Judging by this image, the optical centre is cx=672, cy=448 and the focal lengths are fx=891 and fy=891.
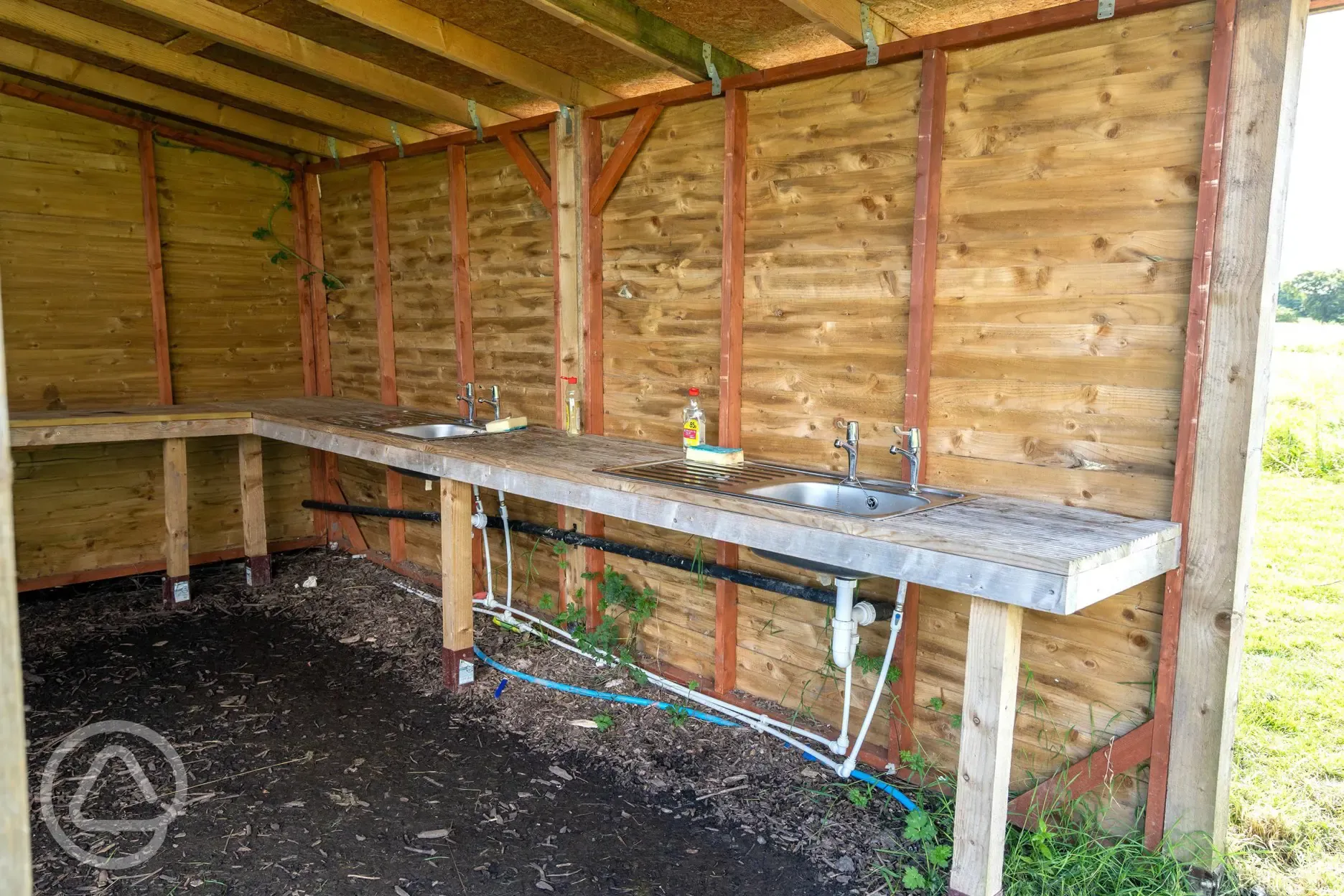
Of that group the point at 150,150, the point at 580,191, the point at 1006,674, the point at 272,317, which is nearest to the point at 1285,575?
the point at 1006,674

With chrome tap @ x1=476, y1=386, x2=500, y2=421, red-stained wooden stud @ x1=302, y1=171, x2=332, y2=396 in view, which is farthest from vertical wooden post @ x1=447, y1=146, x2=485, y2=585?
red-stained wooden stud @ x1=302, y1=171, x2=332, y2=396

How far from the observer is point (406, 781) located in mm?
3121

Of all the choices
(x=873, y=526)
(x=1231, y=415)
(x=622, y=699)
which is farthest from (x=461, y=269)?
(x=1231, y=415)

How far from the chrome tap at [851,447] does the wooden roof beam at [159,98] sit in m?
3.99

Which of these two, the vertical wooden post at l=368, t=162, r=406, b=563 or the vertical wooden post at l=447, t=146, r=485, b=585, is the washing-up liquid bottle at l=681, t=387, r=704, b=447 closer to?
the vertical wooden post at l=447, t=146, r=485, b=585

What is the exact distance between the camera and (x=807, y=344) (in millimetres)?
3275

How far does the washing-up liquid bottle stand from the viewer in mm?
3543

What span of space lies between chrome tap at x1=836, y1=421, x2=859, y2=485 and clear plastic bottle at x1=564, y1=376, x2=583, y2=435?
59.7 inches

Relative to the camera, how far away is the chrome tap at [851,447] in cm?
290

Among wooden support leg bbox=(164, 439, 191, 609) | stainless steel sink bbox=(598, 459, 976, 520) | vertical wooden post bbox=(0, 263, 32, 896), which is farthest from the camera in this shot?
wooden support leg bbox=(164, 439, 191, 609)

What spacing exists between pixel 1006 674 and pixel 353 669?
306 centimetres

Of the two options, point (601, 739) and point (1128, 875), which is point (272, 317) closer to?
point (601, 739)

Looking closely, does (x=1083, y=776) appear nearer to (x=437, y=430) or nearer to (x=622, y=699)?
(x=622, y=699)

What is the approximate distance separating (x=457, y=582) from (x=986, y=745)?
2.30 metres
